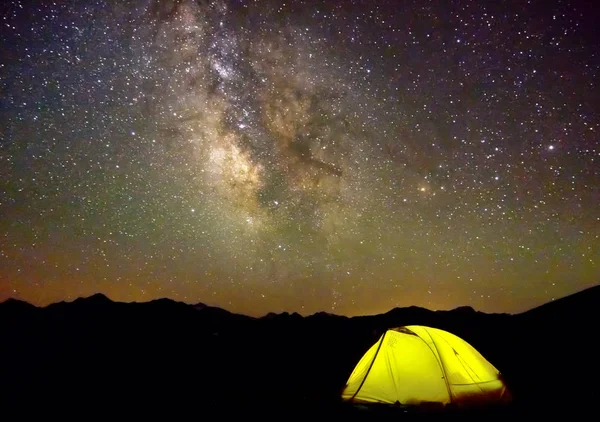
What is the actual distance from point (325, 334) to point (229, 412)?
2195 cm

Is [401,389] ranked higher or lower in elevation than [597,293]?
lower

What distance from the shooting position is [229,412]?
7.98m

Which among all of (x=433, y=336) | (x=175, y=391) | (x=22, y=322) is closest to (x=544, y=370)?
(x=433, y=336)

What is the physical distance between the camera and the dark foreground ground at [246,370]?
7910 mm

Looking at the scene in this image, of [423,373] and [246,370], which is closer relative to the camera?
[423,373]

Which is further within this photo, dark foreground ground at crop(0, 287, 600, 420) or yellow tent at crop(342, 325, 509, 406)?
dark foreground ground at crop(0, 287, 600, 420)

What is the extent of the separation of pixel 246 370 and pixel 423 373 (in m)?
10.2

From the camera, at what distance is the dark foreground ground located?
26.0 ft

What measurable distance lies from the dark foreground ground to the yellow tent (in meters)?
0.27

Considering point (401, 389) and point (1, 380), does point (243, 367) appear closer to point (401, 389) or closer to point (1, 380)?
point (1, 380)

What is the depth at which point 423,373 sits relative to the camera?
7188 millimetres

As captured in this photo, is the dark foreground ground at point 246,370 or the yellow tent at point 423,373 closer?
the yellow tent at point 423,373

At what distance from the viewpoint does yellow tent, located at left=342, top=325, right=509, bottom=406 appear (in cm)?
696

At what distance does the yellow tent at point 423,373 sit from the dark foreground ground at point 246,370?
0.27 meters
